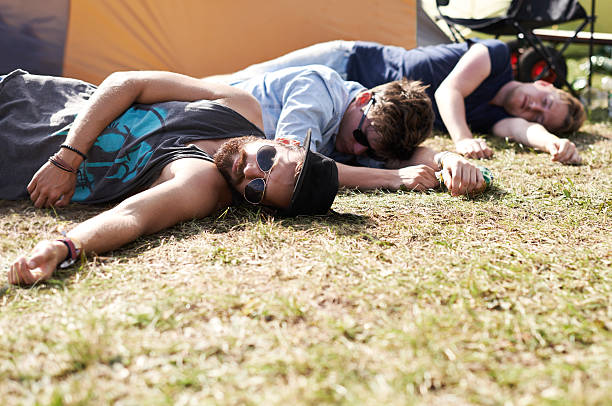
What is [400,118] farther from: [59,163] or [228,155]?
[59,163]

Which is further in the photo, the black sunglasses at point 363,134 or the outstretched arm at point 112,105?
the black sunglasses at point 363,134

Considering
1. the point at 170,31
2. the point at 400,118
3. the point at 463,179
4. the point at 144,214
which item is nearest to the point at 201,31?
the point at 170,31

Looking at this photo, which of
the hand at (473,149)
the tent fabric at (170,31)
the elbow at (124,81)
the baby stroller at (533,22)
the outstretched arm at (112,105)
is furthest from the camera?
the baby stroller at (533,22)

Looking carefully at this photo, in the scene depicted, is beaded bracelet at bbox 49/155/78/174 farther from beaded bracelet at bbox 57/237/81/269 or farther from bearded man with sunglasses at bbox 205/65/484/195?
bearded man with sunglasses at bbox 205/65/484/195

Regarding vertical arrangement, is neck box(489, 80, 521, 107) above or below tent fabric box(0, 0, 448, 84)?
below

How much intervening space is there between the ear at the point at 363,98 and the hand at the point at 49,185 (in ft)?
5.91

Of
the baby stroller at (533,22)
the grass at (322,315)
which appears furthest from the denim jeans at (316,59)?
the grass at (322,315)

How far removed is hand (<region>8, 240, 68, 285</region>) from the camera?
1747 millimetres

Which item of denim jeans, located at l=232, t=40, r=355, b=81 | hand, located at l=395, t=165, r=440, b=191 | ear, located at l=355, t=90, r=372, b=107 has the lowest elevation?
hand, located at l=395, t=165, r=440, b=191

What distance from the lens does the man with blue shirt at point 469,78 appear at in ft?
14.0

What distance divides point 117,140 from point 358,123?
4.90 feet

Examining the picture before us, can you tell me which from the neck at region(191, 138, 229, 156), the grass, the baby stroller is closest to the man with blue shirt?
the baby stroller

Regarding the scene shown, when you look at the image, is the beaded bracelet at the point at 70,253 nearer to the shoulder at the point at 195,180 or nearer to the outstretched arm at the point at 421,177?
the shoulder at the point at 195,180

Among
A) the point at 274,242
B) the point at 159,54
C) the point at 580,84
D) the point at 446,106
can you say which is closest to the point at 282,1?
the point at 159,54
